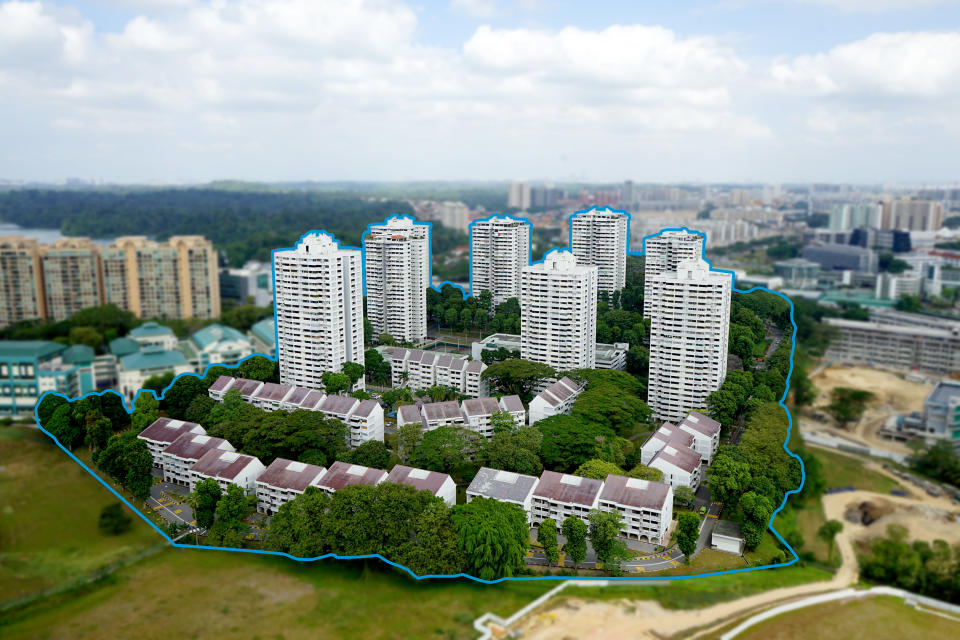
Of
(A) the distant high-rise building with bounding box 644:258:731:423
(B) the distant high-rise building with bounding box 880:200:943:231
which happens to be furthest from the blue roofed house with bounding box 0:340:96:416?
(B) the distant high-rise building with bounding box 880:200:943:231

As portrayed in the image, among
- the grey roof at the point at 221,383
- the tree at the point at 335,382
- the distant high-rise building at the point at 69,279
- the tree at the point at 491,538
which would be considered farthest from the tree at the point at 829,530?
the distant high-rise building at the point at 69,279

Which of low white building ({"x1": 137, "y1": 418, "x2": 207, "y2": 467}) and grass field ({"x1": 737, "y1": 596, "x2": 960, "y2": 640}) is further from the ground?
grass field ({"x1": 737, "y1": 596, "x2": 960, "y2": 640})

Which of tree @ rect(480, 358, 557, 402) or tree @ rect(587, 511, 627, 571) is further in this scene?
tree @ rect(480, 358, 557, 402)

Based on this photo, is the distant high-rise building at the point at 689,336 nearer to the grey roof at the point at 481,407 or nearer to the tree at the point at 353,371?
the grey roof at the point at 481,407

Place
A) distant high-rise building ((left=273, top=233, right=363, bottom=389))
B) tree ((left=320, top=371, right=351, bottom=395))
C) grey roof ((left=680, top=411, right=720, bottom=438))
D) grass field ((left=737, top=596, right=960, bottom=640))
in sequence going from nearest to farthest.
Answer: grass field ((left=737, top=596, right=960, bottom=640)) < grey roof ((left=680, top=411, right=720, bottom=438)) < tree ((left=320, top=371, right=351, bottom=395)) < distant high-rise building ((left=273, top=233, right=363, bottom=389))

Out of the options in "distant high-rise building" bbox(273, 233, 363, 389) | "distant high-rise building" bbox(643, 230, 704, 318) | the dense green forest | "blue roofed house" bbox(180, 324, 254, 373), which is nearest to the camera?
"distant high-rise building" bbox(273, 233, 363, 389)

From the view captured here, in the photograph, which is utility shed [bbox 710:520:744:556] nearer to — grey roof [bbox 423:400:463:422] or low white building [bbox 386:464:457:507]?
low white building [bbox 386:464:457:507]

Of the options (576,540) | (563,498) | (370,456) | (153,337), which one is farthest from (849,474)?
(153,337)

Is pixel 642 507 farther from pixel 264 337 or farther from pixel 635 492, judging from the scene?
pixel 264 337
